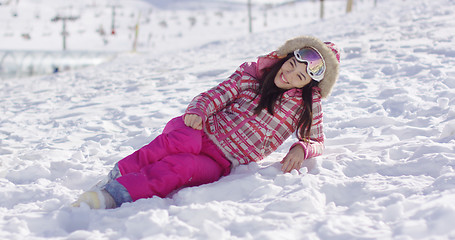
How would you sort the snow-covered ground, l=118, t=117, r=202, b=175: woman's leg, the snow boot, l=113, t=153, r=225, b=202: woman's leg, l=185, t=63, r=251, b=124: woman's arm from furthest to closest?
l=185, t=63, r=251, b=124: woman's arm, l=118, t=117, r=202, b=175: woman's leg, l=113, t=153, r=225, b=202: woman's leg, the snow boot, the snow-covered ground

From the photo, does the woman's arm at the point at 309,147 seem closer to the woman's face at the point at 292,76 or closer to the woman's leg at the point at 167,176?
the woman's face at the point at 292,76

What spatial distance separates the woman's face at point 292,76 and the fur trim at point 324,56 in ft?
0.33

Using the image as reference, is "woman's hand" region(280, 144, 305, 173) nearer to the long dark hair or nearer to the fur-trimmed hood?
the long dark hair

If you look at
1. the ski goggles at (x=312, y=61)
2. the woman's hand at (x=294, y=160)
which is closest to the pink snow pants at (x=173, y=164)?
the woman's hand at (x=294, y=160)

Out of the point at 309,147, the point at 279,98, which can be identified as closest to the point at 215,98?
the point at 279,98

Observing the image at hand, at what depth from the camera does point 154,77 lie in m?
7.08

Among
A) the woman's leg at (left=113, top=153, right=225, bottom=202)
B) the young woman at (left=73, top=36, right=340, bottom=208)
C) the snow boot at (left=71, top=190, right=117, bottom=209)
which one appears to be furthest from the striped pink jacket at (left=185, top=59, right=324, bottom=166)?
the snow boot at (left=71, top=190, right=117, bottom=209)

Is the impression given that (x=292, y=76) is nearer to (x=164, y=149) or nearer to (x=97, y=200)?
(x=164, y=149)

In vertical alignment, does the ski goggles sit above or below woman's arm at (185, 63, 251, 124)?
above

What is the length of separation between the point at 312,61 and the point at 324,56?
0.11 meters

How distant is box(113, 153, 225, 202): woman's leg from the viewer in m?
2.17

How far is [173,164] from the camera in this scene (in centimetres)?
229

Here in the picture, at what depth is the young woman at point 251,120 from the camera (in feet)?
7.84

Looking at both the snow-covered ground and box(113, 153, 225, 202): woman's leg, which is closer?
the snow-covered ground
